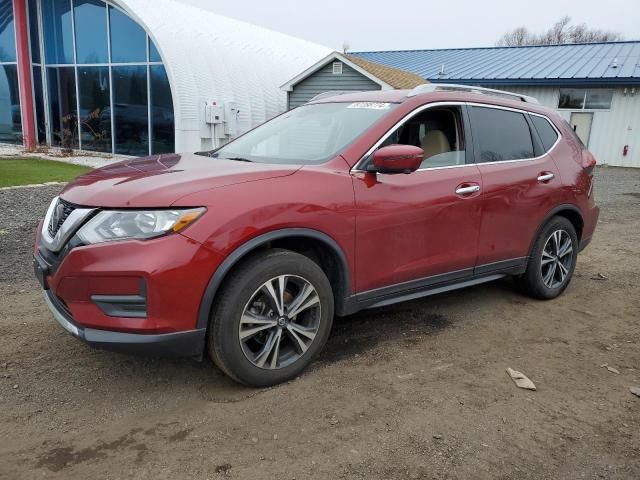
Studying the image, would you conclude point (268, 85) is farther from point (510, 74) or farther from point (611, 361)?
point (611, 361)

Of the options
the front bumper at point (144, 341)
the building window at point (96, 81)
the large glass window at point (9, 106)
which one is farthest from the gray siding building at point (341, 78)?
the front bumper at point (144, 341)

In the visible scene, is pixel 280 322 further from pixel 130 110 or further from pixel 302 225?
pixel 130 110

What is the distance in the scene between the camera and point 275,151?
12.6ft

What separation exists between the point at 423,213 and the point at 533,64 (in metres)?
22.5

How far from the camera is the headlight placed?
2697mm

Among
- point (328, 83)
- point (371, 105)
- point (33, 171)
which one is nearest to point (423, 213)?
point (371, 105)

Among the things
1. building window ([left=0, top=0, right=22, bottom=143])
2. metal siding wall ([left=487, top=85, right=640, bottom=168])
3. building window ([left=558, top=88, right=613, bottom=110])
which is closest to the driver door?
metal siding wall ([left=487, top=85, right=640, bottom=168])

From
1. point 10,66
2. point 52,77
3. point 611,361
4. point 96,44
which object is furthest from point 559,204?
point 10,66

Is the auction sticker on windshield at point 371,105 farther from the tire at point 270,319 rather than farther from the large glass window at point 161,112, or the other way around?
the large glass window at point 161,112

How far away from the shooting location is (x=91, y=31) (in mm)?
16906

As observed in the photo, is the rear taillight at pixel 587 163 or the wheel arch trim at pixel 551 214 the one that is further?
the rear taillight at pixel 587 163

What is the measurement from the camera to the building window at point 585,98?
20.3m

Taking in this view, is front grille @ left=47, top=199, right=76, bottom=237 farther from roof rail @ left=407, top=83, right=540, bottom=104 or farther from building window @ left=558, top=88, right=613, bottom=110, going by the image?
building window @ left=558, top=88, right=613, bottom=110

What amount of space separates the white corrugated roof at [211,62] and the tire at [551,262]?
11796 millimetres
